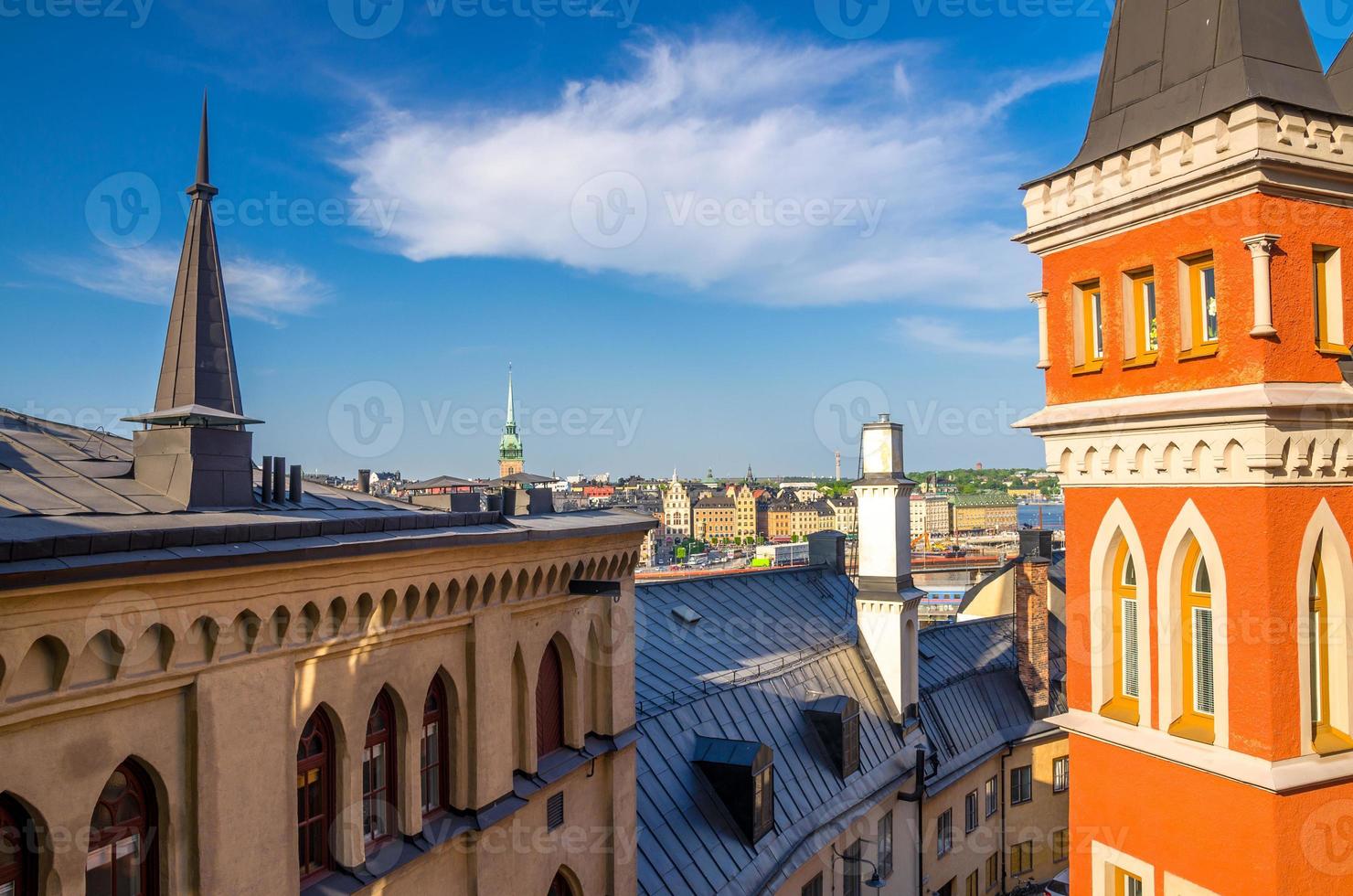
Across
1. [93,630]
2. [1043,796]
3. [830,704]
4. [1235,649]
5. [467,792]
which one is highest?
[93,630]

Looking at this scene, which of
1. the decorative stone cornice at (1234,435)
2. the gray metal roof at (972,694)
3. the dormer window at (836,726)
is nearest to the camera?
the decorative stone cornice at (1234,435)

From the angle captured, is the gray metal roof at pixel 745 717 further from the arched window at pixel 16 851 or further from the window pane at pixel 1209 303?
the window pane at pixel 1209 303

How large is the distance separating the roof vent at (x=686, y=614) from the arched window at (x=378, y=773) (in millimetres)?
16368

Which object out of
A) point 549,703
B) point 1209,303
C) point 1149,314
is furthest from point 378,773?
point 1209,303

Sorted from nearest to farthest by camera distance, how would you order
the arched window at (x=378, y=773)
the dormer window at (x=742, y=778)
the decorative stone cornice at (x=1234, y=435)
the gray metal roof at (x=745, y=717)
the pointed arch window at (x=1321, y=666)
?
the arched window at (x=378, y=773)
the decorative stone cornice at (x=1234, y=435)
the pointed arch window at (x=1321, y=666)
the gray metal roof at (x=745, y=717)
the dormer window at (x=742, y=778)

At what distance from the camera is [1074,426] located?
1233 cm

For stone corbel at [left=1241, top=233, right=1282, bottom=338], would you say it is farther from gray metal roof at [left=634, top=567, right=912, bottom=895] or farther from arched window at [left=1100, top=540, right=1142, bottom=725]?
gray metal roof at [left=634, top=567, right=912, bottom=895]

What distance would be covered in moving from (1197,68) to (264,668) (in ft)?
44.0

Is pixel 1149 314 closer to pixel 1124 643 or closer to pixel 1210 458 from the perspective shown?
pixel 1210 458

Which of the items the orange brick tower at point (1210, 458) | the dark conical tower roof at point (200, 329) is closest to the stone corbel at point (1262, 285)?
the orange brick tower at point (1210, 458)

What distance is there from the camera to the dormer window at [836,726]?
2322cm

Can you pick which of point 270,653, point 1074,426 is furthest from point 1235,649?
point 270,653

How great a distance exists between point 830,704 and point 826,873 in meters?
4.16

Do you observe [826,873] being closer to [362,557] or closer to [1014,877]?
[1014,877]
